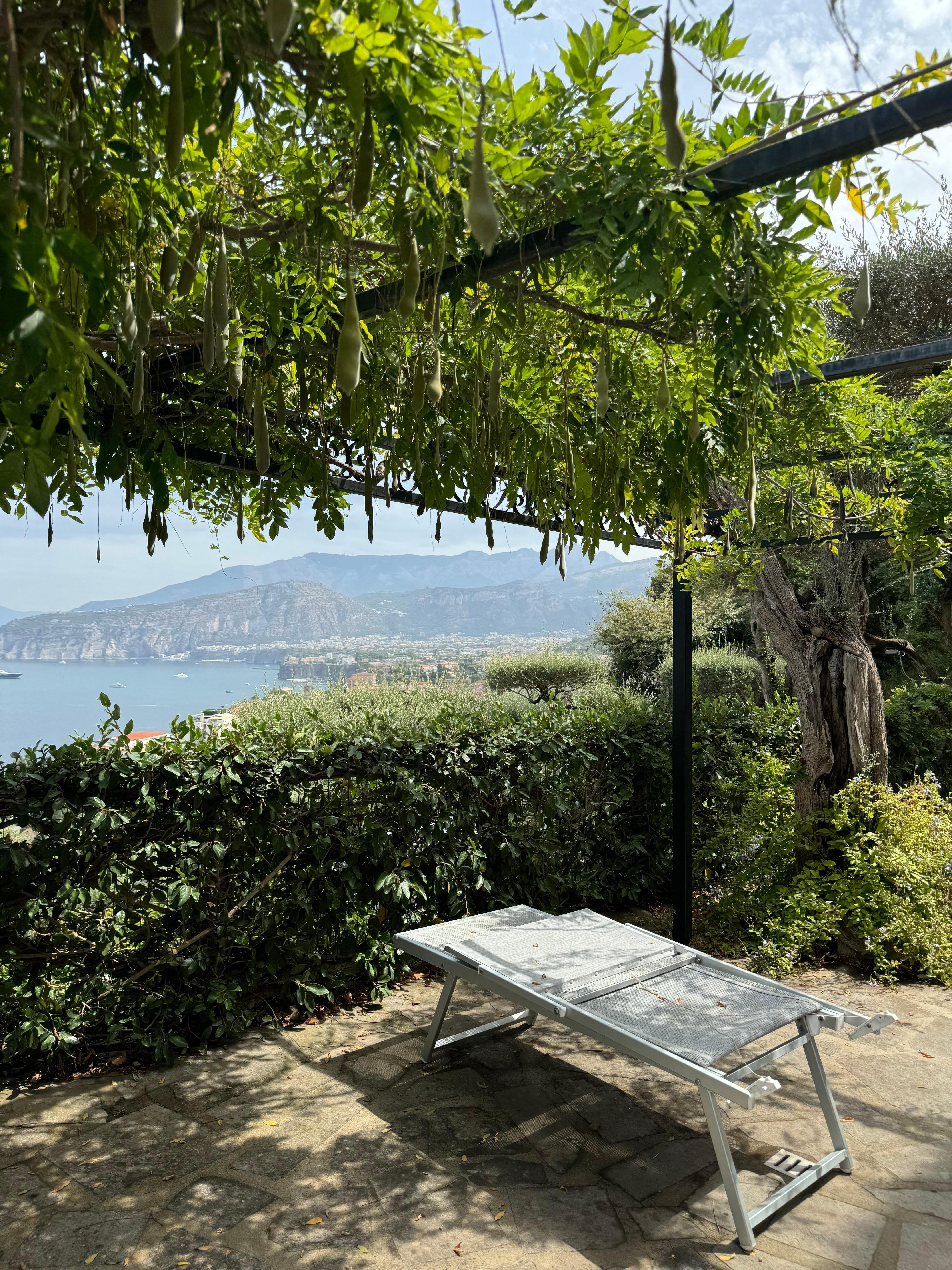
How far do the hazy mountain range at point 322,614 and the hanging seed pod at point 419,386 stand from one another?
4186 millimetres

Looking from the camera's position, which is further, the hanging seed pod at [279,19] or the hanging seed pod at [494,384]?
the hanging seed pod at [494,384]

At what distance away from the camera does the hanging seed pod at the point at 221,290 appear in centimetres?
148

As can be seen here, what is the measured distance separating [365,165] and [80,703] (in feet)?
8.24

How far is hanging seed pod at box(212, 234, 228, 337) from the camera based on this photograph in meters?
1.48

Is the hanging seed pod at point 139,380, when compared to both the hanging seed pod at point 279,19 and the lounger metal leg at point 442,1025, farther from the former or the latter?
the lounger metal leg at point 442,1025

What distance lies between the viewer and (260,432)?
1.86 metres

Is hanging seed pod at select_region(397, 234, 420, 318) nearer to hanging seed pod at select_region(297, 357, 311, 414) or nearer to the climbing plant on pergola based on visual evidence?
the climbing plant on pergola

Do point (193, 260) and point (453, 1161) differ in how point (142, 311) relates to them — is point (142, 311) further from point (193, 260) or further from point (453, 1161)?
point (453, 1161)

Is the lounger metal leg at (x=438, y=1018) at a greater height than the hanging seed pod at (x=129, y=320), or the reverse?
the hanging seed pod at (x=129, y=320)

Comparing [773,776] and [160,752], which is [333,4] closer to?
[160,752]

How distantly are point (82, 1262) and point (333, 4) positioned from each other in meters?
2.62

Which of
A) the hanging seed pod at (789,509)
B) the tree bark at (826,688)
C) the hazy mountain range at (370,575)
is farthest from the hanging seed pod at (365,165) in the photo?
the tree bark at (826,688)

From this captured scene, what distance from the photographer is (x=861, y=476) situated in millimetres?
4250

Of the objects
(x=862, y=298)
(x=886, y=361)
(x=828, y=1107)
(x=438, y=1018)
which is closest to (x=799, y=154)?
(x=862, y=298)
